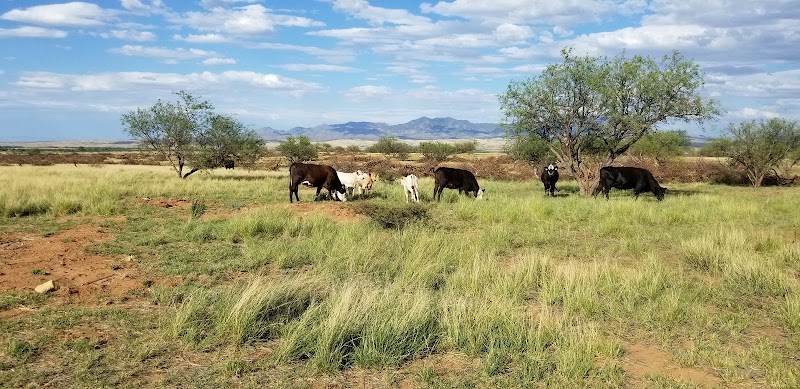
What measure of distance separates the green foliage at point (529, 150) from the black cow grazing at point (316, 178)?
53.9ft

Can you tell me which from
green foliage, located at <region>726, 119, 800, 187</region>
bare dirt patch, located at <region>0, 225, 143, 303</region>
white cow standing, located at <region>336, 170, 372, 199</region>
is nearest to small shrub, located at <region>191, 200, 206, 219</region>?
bare dirt patch, located at <region>0, 225, 143, 303</region>

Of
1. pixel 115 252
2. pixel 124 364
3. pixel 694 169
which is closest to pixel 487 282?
pixel 124 364

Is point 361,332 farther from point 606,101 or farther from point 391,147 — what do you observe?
point 391,147

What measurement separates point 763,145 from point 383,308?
30779 millimetres

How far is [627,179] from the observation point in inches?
802

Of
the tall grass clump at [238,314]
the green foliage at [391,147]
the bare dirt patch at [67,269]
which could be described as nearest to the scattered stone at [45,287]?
the bare dirt patch at [67,269]

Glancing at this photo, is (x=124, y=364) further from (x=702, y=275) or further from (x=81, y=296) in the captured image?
(x=702, y=275)

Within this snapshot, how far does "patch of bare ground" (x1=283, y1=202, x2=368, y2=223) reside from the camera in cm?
1291

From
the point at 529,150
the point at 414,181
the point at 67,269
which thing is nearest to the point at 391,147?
the point at 529,150

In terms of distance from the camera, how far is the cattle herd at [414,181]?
18.1 metres

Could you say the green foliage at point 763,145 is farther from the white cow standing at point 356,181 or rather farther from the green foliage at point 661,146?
the white cow standing at point 356,181

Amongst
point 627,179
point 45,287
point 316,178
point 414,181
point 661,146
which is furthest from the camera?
point 661,146

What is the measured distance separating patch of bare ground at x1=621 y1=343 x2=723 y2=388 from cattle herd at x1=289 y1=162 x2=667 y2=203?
12.6m

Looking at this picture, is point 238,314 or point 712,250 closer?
point 238,314
